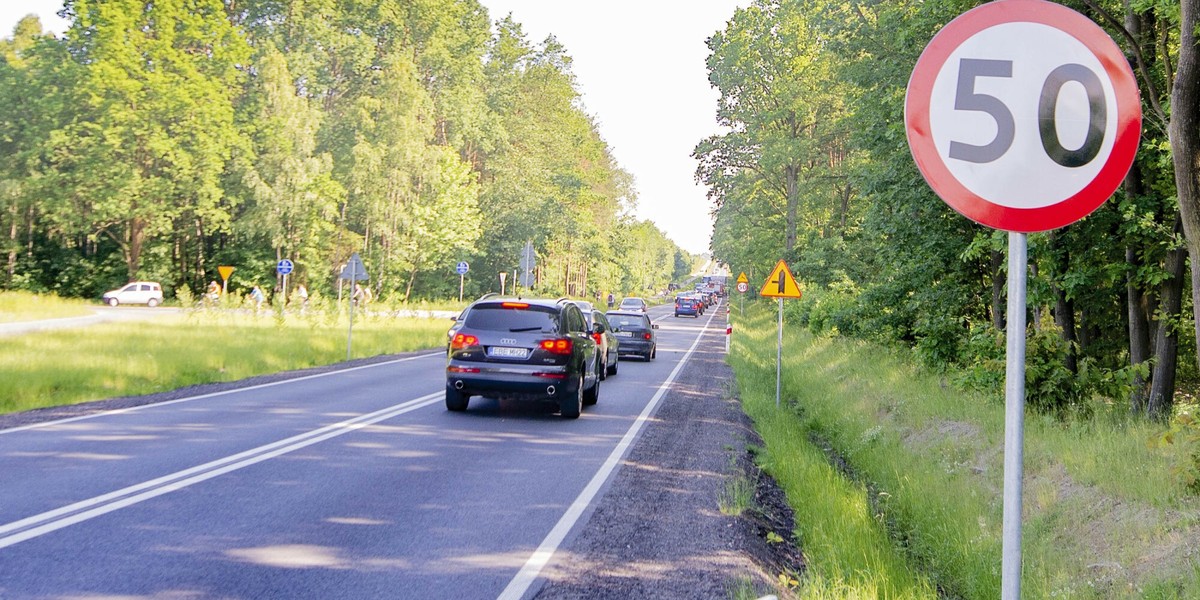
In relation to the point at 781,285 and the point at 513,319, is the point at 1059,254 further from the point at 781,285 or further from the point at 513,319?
the point at 513,319

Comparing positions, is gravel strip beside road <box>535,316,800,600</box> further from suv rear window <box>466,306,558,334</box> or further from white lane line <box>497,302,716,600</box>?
suv rear window <box>466,306,558,334</box>

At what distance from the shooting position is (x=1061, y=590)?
5.61 metres

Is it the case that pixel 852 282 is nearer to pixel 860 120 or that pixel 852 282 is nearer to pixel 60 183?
pixel 860 120

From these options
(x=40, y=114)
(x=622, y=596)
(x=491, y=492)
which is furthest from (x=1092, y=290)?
(x=40, y=114)

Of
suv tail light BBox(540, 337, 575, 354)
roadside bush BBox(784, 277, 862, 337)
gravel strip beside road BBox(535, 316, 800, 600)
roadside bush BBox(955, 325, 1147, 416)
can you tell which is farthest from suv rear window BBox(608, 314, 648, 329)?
roadside bush BBox(955, 325, 1147, 416)

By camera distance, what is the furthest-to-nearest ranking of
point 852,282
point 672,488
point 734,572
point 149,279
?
point 149,279
point 852,282
point 672,488
point 734,572

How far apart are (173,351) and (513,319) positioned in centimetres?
1041

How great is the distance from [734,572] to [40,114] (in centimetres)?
5153

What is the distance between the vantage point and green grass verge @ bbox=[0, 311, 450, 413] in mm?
14180

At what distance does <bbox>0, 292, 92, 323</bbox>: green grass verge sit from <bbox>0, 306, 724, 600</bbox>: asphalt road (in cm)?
2483

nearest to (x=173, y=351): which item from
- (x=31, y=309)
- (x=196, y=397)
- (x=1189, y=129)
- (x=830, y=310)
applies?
(x=196, y=397)

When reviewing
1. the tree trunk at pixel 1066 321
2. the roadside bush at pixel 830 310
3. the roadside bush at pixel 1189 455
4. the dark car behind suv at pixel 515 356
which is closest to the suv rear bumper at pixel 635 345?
the roadside bush at pixel 830 310

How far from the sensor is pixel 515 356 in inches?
491

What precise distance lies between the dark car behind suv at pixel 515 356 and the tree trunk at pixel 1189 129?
800 centimetres
